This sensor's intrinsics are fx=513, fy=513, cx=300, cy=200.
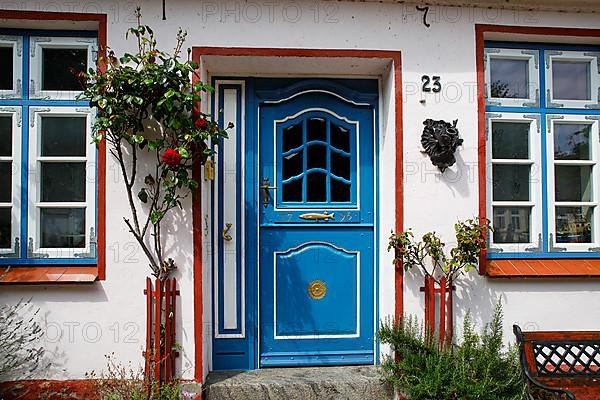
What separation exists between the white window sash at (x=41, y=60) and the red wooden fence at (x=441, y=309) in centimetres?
300

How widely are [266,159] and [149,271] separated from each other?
1231mm

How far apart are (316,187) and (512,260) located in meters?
1.63

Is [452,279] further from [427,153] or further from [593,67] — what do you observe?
[593,67]

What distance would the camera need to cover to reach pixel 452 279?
383cm

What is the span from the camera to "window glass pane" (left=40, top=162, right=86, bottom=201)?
3844 millimetres

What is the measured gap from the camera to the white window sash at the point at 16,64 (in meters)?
3.82

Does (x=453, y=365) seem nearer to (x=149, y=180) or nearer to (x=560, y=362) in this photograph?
(x=560, y=362)

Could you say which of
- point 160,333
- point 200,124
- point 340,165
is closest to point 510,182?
point 340,165

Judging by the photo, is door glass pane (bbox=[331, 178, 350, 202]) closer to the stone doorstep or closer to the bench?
the stone doorstep

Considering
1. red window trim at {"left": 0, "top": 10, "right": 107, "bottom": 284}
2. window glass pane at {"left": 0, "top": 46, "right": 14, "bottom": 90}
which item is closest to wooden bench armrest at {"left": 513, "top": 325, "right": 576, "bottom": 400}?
red window trim at {"left": 0, "top": 10, "right": 107, "bottom": 284}

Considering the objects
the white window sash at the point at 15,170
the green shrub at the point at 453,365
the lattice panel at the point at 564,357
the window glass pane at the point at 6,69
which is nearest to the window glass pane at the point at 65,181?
the white window sash at the point at 15,170

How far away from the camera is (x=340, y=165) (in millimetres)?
4129

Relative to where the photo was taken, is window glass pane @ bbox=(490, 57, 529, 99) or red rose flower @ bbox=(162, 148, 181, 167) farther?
window glass pane @ bbox=(490, 57, 529, 99)

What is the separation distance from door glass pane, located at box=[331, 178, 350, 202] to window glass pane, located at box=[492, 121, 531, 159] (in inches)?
46.8
